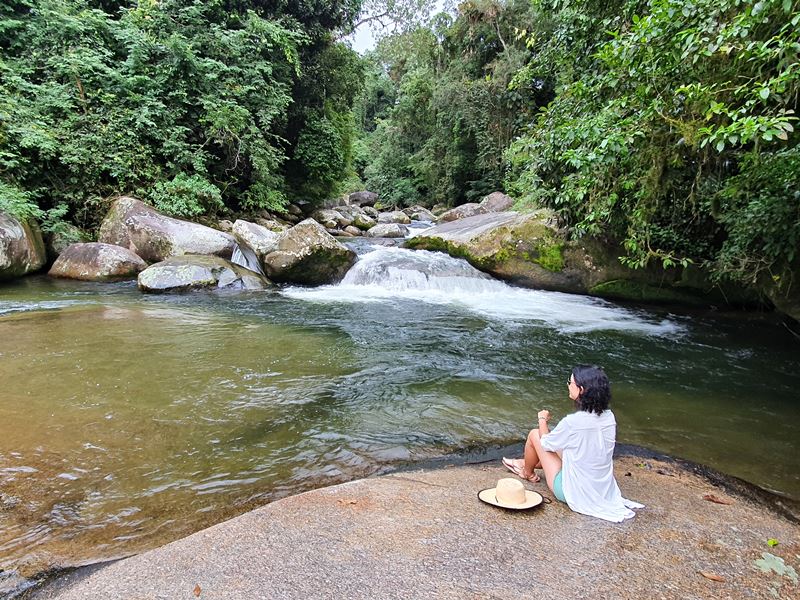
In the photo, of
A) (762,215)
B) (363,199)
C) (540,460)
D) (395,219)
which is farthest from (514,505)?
(363,199)

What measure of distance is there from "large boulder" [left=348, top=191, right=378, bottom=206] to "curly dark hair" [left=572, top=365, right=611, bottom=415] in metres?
28.8

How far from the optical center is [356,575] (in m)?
2.10

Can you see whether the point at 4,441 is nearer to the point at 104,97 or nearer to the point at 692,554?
the point at 692,554

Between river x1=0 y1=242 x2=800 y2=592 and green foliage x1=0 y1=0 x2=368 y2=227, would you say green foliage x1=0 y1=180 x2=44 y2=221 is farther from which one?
river x1=0 y1=242 x2=800 y2=592

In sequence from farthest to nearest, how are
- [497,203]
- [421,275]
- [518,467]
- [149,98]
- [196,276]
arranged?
[497,203] → [149,98] → [421,275] → [196,276] → [518,467]

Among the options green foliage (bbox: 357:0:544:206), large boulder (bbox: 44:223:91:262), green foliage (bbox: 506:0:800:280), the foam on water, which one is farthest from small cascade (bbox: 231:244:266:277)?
green foliage (bbox: 357:0:544:206)

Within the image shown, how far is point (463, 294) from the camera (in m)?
10.7

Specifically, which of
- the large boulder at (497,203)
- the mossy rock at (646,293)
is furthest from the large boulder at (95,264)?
the large boulder at (497,203)

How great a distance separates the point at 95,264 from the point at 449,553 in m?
10.9

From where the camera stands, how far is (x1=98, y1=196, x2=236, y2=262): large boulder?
11266 millimetres

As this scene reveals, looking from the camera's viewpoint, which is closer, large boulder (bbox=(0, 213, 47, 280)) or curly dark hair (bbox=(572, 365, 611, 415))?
curly dark hair (bbox=(572, 365, 611, 415))

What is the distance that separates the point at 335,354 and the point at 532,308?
4792 millimetres

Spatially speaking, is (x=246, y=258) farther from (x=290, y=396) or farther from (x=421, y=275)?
(x=290, y=396)

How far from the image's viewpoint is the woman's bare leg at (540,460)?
9.86ft
